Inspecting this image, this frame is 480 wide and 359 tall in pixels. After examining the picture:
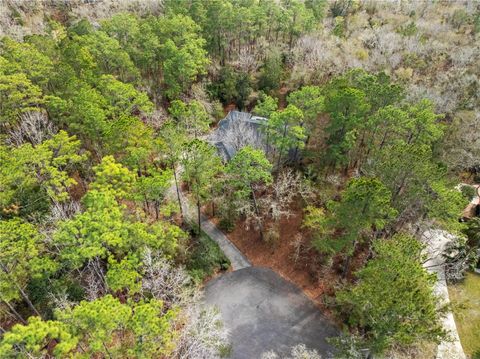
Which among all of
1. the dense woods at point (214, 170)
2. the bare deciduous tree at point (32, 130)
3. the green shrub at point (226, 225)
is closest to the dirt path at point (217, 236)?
the green shrub at point (226, 225)

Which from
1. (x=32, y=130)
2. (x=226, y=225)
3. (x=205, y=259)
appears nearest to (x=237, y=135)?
(x=226, y=225)

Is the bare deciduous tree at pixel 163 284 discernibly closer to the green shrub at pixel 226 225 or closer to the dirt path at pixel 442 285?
the green shrub at pixel 226 225

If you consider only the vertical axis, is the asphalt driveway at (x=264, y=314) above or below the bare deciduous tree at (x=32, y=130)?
below

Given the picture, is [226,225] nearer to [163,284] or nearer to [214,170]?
[214,170]

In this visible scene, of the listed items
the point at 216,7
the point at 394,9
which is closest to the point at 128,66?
the point at 216,7

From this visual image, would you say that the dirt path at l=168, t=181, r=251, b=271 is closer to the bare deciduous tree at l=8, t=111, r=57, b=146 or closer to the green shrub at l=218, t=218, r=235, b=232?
the green shrub at l=218, t=218, r=235, b=232

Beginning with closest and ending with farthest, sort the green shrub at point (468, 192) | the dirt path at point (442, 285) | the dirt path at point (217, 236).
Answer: the dirt path at point (442, 285) → the dirt path at point (217, 236) → the green shrub at point (468, 192)
